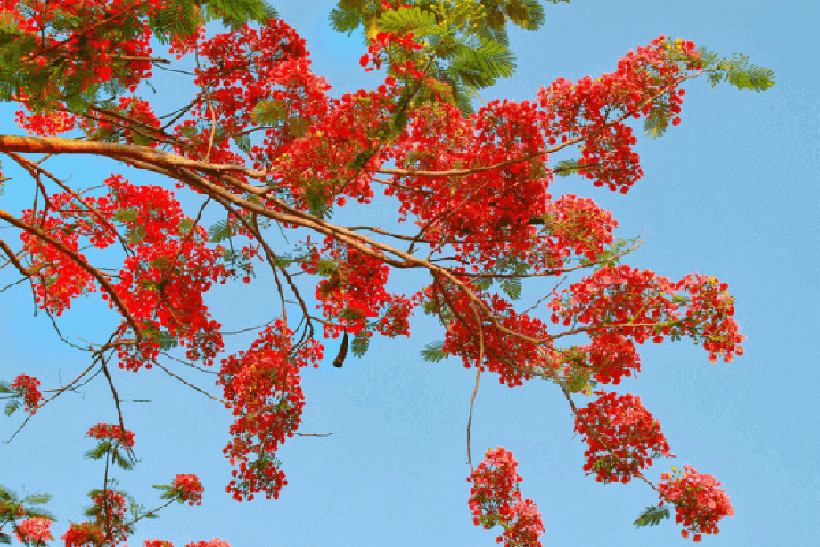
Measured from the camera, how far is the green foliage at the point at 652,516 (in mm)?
4871

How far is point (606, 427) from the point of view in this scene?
5043mm

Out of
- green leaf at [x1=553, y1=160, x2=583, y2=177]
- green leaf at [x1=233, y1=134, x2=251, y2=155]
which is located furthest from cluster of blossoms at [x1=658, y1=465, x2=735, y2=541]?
green leaf at [x1=233, y1=134, x2=251, y2=155]

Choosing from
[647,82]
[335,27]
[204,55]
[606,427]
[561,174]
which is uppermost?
[335,27]

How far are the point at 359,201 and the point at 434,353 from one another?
2.30 meters

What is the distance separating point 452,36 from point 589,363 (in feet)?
10.6

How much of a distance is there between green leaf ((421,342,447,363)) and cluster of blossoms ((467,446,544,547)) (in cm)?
115

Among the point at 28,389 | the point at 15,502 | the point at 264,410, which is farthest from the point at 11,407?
the point at 264,410

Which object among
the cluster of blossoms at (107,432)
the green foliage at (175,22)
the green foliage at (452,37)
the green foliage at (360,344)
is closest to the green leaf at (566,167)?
the green foliage at (452,37)

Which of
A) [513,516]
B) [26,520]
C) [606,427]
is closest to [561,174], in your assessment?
[606,427]

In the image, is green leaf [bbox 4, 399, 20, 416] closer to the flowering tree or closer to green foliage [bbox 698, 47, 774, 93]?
the flowering tree

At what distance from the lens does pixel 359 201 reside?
4.43 m

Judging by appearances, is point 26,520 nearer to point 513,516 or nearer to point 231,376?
point 231,376

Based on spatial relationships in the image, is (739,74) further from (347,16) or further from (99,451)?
(99,451)

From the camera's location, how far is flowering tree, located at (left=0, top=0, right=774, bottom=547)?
3.69 metres
